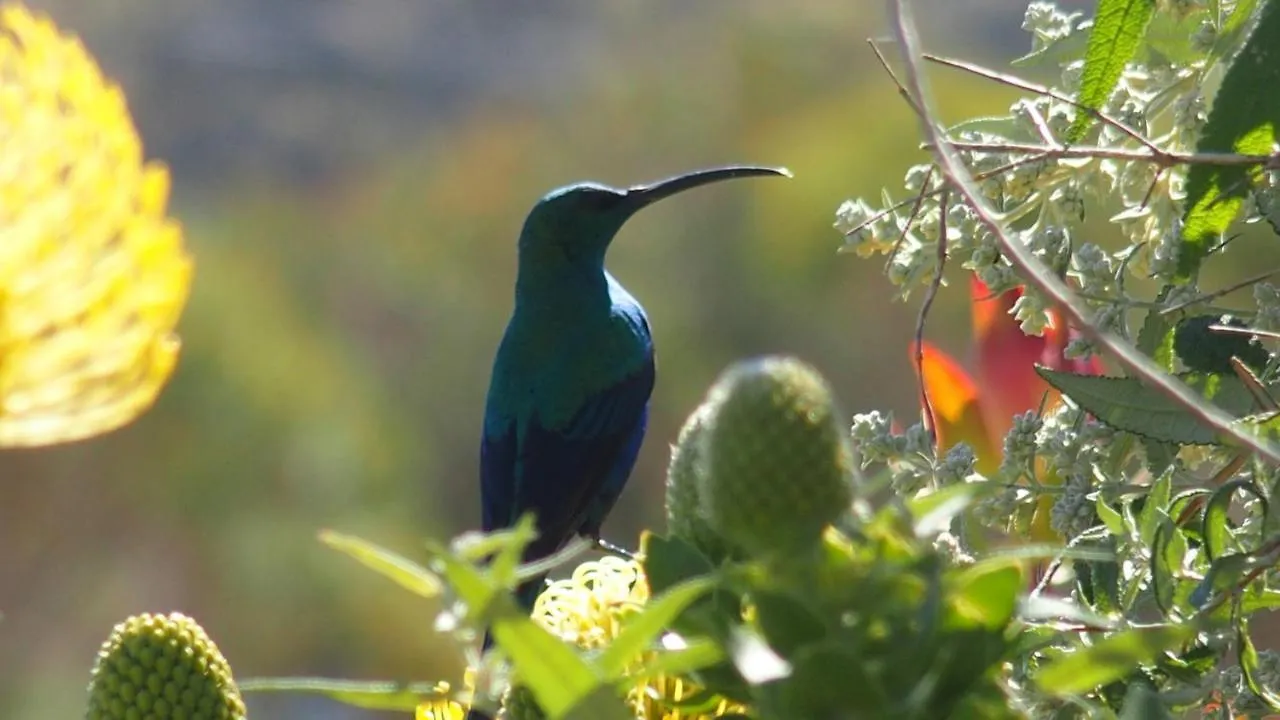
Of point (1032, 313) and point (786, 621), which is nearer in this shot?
point (786, 621)

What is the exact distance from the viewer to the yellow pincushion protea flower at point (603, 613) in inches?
24.9

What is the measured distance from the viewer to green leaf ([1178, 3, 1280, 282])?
2.45 feet

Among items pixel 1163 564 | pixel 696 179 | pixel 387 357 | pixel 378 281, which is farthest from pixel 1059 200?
pixel 378 281

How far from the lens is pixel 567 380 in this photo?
166 centimetres

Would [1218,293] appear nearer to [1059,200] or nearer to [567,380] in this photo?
[1059,200]

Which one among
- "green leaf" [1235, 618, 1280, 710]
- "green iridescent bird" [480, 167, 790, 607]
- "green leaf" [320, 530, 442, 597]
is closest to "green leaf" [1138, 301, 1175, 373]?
"green leaf" [1235, 618, 1280, 710]

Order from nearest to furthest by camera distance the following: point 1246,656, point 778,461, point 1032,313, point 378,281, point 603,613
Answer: point 778,461 → point 1246,656 → point 603,613 → point 1032,313 → point 378,281

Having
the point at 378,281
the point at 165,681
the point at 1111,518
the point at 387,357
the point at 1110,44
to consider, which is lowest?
the point at 165,681

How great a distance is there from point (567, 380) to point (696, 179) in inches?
13.2

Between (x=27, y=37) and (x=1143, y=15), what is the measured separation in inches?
20.3

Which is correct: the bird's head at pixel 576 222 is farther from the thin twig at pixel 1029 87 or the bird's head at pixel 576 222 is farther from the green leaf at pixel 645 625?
the green leaf at pixel 645 625

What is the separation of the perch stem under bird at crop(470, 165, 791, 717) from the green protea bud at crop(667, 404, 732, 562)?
1007 mm

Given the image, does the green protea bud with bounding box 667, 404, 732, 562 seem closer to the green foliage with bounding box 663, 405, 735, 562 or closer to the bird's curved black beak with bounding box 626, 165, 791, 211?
the green foliage with bounding box 663, 405, 735, 562

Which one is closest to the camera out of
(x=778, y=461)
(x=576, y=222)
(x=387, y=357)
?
(x=778, y=461)
